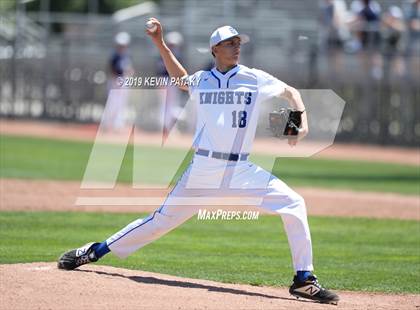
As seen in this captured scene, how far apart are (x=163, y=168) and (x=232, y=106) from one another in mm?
11293

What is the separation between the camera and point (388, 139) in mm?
25828

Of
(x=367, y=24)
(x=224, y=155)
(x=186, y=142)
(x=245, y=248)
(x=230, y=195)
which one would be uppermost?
(x=224, y=155)

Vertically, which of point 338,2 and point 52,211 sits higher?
point 338,2

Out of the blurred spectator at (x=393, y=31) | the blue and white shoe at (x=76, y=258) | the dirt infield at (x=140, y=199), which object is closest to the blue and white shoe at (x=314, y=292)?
the blue and white shoe at (x=76, y=258)

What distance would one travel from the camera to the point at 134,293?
25.5ft

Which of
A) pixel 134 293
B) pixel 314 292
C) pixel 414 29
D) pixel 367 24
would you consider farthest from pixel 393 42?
pixel 134 293

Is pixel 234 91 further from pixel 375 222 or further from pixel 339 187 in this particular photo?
pixel 339 187

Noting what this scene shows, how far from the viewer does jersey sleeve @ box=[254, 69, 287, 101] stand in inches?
325

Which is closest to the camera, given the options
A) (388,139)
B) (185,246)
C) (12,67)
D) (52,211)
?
(185,246)

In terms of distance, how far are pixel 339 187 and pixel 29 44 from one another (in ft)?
53.0

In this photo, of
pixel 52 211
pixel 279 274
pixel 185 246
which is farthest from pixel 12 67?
pixel 279 274

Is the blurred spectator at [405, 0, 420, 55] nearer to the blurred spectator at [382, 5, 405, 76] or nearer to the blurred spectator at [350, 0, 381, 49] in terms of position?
the blurred spectator at [382, 5, 405, 76]

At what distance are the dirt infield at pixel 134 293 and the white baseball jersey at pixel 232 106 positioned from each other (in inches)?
50.5

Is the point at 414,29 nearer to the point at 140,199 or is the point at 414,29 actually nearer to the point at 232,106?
the point at 140,199
